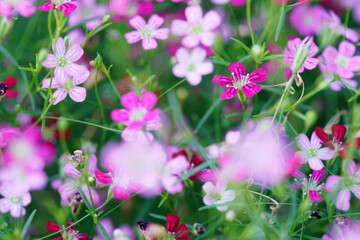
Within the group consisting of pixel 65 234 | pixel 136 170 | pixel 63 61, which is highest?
pixel 63 61

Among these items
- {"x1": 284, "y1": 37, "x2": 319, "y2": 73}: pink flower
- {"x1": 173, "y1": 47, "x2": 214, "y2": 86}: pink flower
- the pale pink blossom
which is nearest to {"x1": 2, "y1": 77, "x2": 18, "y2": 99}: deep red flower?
{"x1": 173, "y1": 47, "x2": 214, "y2": 86}: pink flower

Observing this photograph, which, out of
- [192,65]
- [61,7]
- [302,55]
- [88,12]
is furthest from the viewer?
[88,12]

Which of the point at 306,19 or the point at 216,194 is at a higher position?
the point at 306,19

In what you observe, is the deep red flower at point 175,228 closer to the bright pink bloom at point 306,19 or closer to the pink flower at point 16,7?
the pink flower at point 16,7

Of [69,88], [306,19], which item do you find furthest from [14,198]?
[306,19]

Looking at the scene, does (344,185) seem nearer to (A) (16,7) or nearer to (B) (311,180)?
(B) (311,180)

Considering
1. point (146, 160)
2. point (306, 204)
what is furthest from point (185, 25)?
point (306, 204)
